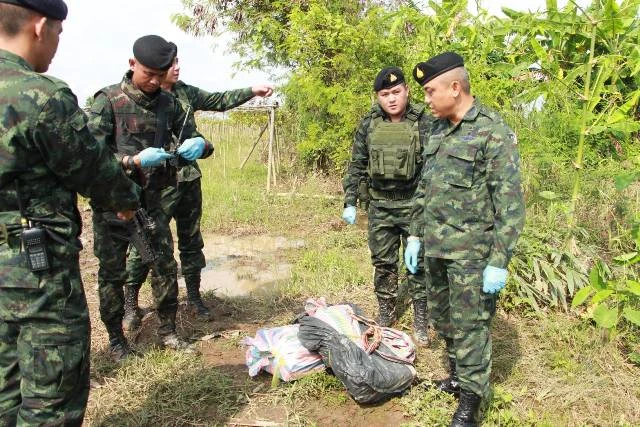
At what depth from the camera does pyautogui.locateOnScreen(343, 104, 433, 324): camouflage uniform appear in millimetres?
3742

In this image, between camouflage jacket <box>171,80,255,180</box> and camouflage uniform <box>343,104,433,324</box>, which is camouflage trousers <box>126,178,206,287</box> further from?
A: camouflage uniform <box>343,104,433,324</box>

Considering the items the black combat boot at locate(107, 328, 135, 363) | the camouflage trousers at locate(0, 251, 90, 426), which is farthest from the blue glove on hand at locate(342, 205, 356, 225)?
the camouflage trousers at locate(0, 251, 90, 426)

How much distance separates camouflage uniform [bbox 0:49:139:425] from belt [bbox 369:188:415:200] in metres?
2.32

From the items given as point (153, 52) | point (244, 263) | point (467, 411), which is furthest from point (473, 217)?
point (244, 263)

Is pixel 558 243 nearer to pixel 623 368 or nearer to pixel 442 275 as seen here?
pixel 623 368

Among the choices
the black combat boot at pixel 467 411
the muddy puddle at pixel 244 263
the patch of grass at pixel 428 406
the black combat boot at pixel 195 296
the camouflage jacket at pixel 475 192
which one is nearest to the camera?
the camouflage jacket at pixel 475 192

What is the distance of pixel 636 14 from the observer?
3.83 meters

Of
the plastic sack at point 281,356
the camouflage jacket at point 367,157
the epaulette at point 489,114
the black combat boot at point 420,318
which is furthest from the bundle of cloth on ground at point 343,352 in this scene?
the epaulette at point 489,114

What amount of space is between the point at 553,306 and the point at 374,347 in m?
1.66

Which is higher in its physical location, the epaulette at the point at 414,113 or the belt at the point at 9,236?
the epaulette at the point at 414,113

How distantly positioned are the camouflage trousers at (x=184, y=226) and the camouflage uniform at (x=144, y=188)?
10.3 inches

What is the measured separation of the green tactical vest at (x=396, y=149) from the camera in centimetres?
363

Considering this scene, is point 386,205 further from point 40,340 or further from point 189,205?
point 40,340

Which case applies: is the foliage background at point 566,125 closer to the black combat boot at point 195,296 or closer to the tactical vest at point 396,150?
the tactical vest at point 396,150
